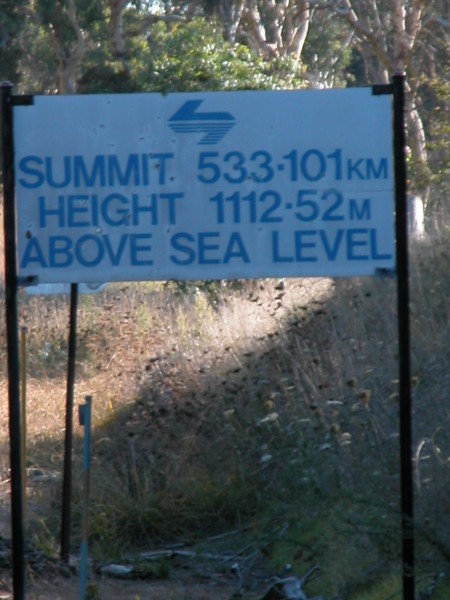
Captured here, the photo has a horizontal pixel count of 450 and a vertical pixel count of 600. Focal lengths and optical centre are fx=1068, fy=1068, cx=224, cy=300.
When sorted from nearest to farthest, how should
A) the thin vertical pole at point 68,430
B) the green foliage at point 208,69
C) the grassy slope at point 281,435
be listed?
the grassy slope at point 281,435 → the thin vertical pole at point 68,430 → the green foliage at point 208,69

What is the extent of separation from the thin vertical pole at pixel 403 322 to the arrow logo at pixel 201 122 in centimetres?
60

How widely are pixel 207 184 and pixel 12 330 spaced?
2.91 ft

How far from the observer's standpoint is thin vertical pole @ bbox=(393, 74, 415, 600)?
3824mm

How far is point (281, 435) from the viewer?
20.7 feet

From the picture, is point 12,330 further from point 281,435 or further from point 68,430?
point 281,435

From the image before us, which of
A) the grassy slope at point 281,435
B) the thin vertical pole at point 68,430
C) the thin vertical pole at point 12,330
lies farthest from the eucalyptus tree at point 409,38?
the thin vertical pole at point 12,330

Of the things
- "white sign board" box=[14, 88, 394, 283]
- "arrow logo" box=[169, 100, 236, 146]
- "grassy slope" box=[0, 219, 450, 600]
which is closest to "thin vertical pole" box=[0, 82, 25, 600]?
"white sign board" box=[14, 88, 394, 283]

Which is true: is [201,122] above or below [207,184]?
above

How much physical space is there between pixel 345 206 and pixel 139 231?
76cm

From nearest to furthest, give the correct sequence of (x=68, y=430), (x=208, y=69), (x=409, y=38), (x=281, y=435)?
(x=68, y=430)
(x=281, y=435)
(x=208, y=69)
(x=409, y=38)

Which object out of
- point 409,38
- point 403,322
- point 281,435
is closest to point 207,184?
point 403,322

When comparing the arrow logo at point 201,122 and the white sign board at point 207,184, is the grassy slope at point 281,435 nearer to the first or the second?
the white sign board at point 207,184

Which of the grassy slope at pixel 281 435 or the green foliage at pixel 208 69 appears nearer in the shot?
the grassy slope at pixel 281 435

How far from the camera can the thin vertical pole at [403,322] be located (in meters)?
3.82
